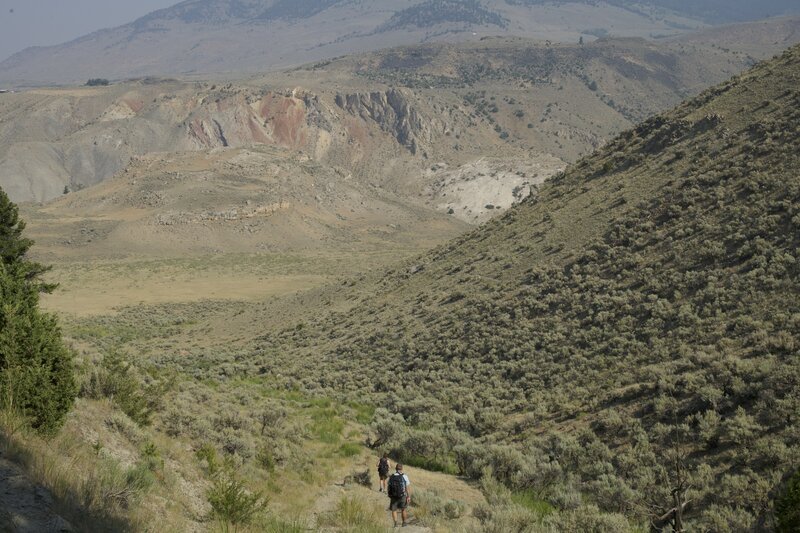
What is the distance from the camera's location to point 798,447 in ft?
38.3

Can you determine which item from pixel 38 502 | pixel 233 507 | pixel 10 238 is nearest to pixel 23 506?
pixel 38 502

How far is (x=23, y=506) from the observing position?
625 cm

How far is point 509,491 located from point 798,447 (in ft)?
20.0

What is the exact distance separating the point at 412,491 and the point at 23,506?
8312mm

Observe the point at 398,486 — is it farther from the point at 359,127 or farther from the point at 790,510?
the point at 359,127

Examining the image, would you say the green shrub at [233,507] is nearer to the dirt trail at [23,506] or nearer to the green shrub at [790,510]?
the dirt trail at [23,506]

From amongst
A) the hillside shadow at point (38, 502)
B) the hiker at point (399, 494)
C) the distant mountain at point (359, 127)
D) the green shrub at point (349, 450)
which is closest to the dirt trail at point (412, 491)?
the hiker at point (399, 494)

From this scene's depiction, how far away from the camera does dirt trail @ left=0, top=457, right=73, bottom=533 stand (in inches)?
231

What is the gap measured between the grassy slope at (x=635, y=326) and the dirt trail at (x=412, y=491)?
2.31 meters

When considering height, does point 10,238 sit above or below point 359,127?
below

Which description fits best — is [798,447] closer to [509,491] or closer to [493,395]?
[509,491]

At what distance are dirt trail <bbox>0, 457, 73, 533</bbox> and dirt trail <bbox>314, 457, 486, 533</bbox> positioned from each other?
4.86m

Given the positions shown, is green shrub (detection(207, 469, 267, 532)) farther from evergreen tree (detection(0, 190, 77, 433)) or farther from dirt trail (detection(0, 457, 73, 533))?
evergreen tree (detection(0, 190, 77, 433))

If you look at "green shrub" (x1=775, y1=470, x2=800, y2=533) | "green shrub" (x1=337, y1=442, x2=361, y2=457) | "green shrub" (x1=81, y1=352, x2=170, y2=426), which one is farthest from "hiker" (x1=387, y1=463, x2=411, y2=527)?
"green shrub" (x1=775, y1=470, x2=800, y2=533)
